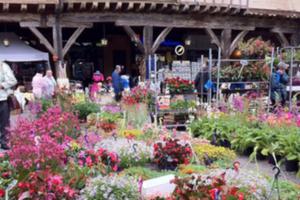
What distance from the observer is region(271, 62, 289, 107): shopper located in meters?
13.0

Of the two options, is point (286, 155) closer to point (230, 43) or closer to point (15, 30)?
point (230, 43)

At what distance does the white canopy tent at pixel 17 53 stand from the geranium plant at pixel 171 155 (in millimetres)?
10755

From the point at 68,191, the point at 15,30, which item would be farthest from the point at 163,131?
the point at 15,30

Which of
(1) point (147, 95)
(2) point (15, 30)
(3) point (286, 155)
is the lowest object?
(3) point (286, 155)

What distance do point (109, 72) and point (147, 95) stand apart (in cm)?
1002

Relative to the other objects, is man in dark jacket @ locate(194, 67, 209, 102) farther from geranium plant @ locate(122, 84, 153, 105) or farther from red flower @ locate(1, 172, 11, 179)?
red flower @ locate(1, 172, 11, 179)

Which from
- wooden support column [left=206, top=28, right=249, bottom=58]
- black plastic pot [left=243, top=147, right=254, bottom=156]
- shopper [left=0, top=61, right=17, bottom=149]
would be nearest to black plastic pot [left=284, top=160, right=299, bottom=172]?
black plastic pot [left=243, top=147, right=254, bottom=156]

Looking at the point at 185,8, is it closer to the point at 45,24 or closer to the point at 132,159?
the point at 45,24

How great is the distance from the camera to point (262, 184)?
4.55 meters

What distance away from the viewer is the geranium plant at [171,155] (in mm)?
6145

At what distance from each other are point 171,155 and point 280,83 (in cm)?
803

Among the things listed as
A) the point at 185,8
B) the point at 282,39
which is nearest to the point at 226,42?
the point at 185,8

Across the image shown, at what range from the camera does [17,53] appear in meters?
15.9

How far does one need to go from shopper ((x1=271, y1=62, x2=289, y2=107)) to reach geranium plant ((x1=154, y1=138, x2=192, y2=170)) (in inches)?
289
